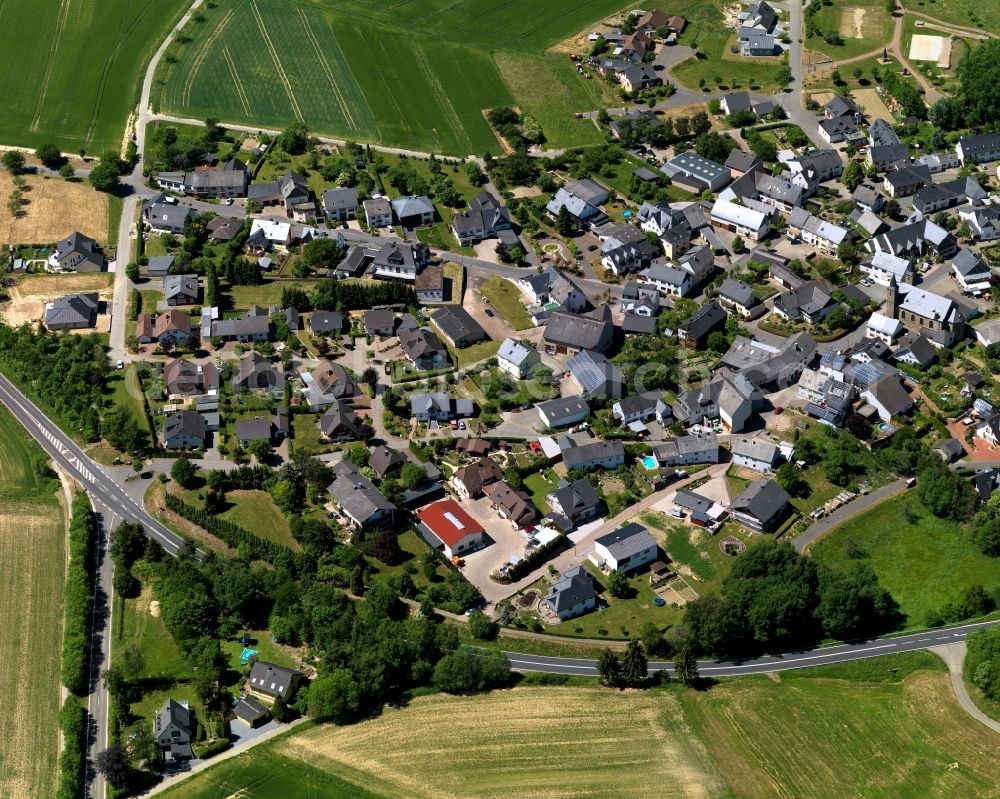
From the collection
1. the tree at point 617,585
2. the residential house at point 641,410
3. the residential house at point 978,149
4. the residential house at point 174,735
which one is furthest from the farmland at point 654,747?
the residential house at point 978,149

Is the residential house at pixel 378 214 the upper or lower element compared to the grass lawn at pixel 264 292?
upper

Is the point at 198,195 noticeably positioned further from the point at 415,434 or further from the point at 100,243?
the point at 415,434

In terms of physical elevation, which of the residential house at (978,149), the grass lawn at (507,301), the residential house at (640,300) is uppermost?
the residential house at (978,149)

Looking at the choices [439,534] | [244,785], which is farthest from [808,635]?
[244,785]

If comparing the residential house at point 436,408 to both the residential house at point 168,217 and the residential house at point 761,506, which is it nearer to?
the residential house at point 761,506

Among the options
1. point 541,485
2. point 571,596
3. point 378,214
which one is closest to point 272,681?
point 571,596

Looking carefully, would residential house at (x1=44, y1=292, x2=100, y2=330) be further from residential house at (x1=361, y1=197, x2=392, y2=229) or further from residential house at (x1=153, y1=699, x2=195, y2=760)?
residential house at (x1=153, y1=699, x2=195, y2=760)
